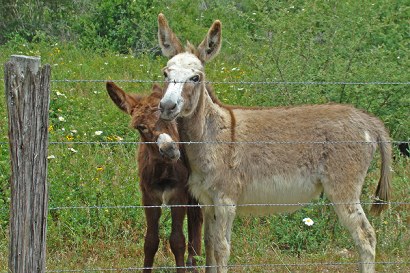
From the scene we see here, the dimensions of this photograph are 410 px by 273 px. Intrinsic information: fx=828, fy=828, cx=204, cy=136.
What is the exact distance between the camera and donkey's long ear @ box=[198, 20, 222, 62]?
6172 mm

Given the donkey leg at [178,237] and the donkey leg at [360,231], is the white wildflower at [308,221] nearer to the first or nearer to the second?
the donkey leg at [360,231]

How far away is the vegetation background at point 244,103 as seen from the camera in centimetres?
713

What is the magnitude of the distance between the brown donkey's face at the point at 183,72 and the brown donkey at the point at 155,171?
0.33 m

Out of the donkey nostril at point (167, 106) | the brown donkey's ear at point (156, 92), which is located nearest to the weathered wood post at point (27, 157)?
the donkey nostril at point (167, 106)

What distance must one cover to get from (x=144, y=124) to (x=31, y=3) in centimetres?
798

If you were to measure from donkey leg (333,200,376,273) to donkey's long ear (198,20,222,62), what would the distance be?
153cm

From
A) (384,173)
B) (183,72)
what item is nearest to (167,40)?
(183,72)

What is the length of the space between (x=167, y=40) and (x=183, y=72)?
0.56 metres

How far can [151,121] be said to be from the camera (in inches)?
243

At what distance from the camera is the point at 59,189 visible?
7.38 metres

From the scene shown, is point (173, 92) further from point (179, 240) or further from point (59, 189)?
point (59, 189)

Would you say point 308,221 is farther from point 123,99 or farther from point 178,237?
point 123,99

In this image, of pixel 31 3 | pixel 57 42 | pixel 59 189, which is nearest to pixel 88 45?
pixel 57 42

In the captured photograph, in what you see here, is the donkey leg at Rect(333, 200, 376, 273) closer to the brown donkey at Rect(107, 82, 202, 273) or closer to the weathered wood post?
the brown donkey at Rect(107, 82, 202, 273)
